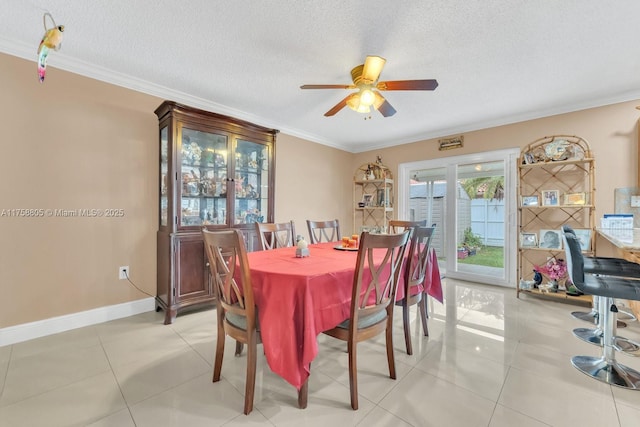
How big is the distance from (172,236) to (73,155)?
1123 mm

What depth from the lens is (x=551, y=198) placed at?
3.31m

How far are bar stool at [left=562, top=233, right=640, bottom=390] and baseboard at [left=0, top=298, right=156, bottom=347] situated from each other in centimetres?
377

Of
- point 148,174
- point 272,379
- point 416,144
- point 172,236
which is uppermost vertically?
point 416,144

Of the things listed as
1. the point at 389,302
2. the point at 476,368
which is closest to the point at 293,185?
the point at 389,302

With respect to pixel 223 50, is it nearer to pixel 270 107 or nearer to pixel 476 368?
pixel 270 107

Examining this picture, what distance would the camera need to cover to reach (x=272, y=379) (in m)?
1.77

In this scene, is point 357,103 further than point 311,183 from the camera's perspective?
No

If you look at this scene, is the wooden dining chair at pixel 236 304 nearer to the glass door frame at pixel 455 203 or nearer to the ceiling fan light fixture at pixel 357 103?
the ceiling fan light fixture at pixel 357 103

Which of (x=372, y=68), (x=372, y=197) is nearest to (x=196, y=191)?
(x=372, y=68)

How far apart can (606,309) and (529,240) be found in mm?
1783

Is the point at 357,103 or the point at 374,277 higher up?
the point at 357,103

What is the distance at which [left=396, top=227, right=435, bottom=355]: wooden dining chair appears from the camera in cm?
202

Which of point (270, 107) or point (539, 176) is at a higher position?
point (270, 107)

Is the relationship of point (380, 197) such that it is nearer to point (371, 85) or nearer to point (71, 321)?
point (371, 85)
